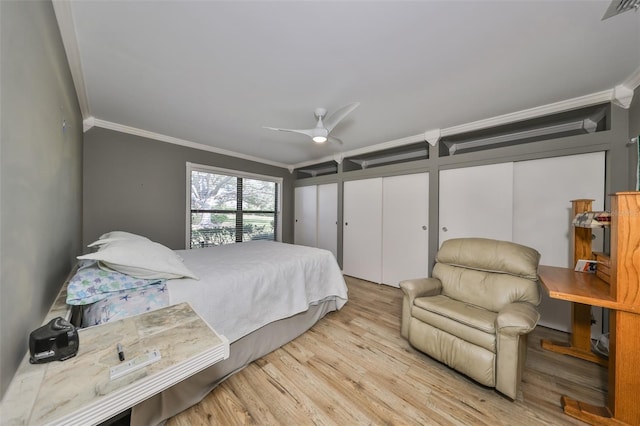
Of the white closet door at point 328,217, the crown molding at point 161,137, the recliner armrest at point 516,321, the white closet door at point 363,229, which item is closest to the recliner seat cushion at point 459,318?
the recliner armrest at point 516,321

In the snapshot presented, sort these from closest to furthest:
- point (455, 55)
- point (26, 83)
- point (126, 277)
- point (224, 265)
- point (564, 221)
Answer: point (26, 83) < point (126, 277) < point (455, 55) < point (224, 265) < point (564, 221)

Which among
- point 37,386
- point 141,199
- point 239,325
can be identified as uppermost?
point 141,199

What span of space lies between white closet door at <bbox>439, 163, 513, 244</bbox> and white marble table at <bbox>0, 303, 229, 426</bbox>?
3.16m

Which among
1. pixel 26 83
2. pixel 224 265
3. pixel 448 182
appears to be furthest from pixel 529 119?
pixel 26 83

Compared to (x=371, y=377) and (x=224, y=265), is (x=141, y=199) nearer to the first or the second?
(x=224, y=265)

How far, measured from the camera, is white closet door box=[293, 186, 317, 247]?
483 cm

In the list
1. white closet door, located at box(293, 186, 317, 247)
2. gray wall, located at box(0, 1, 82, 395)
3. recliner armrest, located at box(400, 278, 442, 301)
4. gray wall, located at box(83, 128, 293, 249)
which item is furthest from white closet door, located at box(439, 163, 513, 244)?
gray wall, located at box(83, 128, 293, 249)

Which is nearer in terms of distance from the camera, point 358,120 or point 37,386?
point 37,386

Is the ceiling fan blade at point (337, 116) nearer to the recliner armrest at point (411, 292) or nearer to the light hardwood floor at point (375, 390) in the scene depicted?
the recliner armrest at point (411, 292)

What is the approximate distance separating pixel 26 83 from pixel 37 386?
1089 millimetres

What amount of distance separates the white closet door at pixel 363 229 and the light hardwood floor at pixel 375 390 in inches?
70.4

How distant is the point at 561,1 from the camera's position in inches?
47.3

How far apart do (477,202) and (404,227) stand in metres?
1.03

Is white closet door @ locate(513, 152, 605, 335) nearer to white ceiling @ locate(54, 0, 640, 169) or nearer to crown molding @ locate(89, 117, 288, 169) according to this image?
white ceiling @ locate(54, 0, 640, 169)
